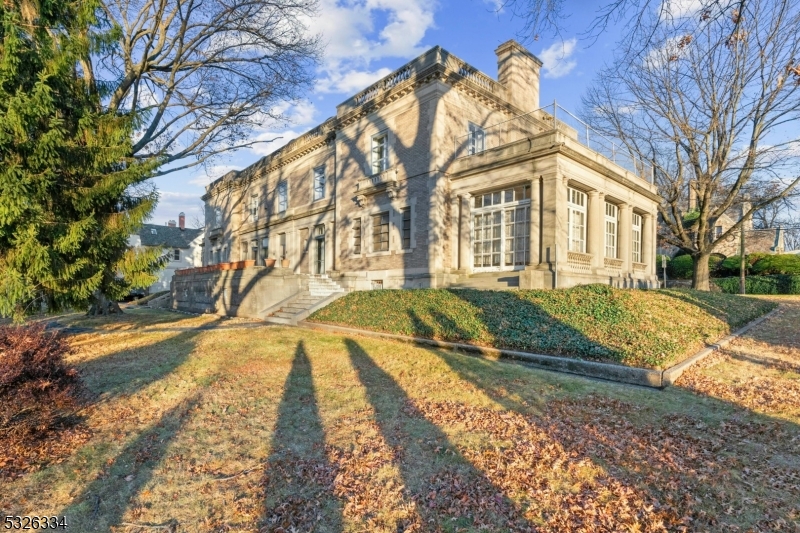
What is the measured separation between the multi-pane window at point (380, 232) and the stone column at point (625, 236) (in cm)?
1033

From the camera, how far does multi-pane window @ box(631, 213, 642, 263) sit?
19312 mm

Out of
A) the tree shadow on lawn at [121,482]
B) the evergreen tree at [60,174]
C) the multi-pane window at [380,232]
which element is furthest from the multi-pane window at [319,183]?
the tree shadow on lawn at [121,482]

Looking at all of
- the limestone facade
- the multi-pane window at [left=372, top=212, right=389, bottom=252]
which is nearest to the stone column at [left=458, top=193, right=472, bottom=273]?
the limestone facade

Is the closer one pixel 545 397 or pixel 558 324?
pixel 545 397

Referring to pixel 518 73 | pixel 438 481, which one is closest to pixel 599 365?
pixel 438 481

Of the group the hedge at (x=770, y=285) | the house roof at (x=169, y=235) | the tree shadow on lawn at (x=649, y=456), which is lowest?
the tree shadow on lawn at (x=649, y=456)

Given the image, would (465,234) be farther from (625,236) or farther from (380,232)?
(625,236)

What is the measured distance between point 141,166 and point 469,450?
936cm

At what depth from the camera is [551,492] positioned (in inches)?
134

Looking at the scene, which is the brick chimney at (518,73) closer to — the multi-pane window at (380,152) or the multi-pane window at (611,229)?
the multi-pane window at (380,152)

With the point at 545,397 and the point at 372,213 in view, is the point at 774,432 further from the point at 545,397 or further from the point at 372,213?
the point at 372,213

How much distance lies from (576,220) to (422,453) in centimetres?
1325

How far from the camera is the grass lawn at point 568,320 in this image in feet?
25.8

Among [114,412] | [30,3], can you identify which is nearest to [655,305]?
[114,412]
